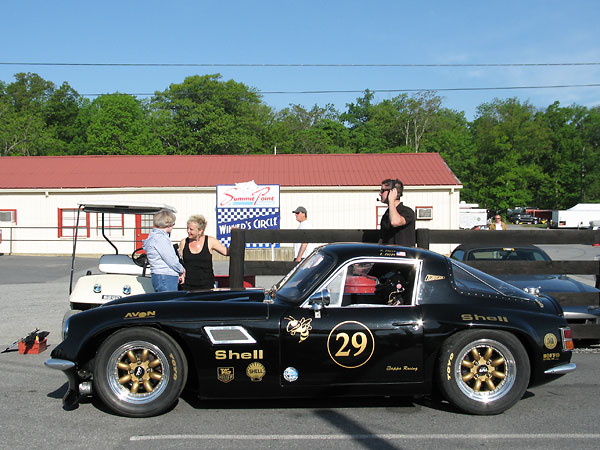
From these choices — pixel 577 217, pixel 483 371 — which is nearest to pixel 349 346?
pixel 483 371

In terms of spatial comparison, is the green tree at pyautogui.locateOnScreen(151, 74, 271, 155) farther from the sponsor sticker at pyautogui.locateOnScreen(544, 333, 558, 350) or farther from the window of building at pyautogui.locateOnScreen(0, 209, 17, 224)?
the sponsor sticker at pyautogui.locateOnScreen(544, 333, 558, 350)

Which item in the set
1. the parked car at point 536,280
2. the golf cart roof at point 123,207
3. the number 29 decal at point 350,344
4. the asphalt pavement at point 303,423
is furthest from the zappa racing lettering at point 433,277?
the golf cart roof at point 123,207

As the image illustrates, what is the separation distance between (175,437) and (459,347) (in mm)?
2295

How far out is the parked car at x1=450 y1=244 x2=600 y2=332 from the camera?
723cm

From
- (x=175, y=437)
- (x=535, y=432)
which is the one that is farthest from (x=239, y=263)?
(x=535, y=432)

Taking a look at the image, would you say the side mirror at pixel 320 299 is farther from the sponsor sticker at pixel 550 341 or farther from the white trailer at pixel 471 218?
the white trailer at pixel 471 218

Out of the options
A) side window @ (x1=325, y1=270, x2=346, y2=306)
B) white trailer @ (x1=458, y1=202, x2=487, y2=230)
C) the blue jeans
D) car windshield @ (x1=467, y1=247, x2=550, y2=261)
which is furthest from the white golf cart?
white trailer @ (x1=458, y1=202, x2=487, y2=230)

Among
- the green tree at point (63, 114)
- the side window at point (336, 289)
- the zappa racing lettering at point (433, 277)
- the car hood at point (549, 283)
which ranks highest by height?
the green tree at point (63, 114)

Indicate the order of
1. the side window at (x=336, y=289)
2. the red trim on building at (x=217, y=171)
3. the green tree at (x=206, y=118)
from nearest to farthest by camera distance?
1. the side window at (x=336, y=289)
2. the red trim on building at (x=217, y=171)
3. the green tree at (x=206, y=118)

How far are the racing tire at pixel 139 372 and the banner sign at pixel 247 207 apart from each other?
49.1 feet

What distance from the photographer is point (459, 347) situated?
4.63 m

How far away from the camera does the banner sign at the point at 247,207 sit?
1967cm

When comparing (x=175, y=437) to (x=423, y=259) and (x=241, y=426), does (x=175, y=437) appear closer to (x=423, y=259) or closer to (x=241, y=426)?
(x=241, y=426)

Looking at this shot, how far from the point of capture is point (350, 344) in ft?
14.9
